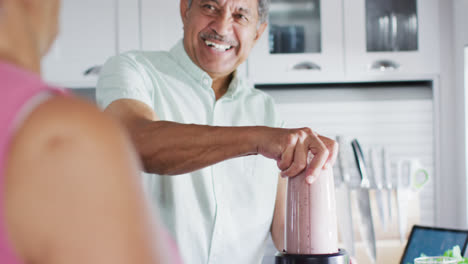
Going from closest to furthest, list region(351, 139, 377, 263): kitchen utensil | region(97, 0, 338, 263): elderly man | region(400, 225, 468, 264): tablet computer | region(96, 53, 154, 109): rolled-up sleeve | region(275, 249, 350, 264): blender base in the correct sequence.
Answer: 1. region(275, 249, 350, 264): blender base
2. region(96, 53, 154, 109): rolled-up sleeve
3. region(97, 0, 338, 263): elderly man
4. region(400, 225, 468, 264): tablet computer
5. region(351, 139, 377, 263): kitchen utensil

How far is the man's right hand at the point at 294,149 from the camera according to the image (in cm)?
92

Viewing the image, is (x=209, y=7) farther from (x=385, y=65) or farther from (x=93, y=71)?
(x=385, y=65)

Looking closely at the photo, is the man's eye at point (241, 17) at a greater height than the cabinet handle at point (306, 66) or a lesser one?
lesser

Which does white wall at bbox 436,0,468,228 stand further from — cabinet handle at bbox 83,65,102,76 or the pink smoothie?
the pink smoothie

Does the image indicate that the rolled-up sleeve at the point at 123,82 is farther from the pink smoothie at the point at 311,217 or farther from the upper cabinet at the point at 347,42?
the upper cabinet at the point at 347,42

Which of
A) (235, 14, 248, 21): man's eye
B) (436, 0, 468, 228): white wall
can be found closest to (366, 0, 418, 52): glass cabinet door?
(436, 0, 468, 228): white wall

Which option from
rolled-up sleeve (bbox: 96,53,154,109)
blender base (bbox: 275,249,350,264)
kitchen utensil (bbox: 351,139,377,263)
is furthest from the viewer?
kitchen utensil (bbox: 351,139,377,263)

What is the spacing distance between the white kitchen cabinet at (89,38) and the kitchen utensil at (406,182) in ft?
3.94

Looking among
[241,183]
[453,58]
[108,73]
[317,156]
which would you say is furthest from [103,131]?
[453,58]

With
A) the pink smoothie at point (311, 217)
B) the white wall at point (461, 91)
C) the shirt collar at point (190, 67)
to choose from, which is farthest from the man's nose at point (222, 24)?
the white wall at point (461, 91)

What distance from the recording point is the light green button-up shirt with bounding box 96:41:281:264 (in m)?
1.30

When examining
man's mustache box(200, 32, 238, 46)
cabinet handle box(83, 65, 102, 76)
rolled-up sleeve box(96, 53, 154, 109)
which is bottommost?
rolled-up sleeve box(96, 53, 154, 109)

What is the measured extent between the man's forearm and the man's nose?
0.40 m

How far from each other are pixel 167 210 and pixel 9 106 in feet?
3.52
